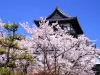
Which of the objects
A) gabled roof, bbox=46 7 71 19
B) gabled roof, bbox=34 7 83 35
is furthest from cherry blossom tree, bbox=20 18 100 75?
gabled roof, bbox=46 7 71 19

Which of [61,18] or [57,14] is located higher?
[57,14]

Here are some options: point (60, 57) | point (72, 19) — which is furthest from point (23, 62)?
point (72, 19)

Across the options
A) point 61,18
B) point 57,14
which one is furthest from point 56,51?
point 57,14

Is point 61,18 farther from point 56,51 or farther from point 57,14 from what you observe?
point 56,51

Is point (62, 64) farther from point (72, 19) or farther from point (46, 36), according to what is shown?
point (72, 19)

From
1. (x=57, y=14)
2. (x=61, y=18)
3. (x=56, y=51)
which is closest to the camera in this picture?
(x=56, y=51)

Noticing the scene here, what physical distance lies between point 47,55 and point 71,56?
1.53 m

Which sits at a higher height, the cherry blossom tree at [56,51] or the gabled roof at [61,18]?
the gabled roof at [61,18]

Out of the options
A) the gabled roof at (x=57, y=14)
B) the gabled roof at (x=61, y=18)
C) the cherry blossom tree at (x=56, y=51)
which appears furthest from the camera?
the gabled roof at (x=57, y=14)

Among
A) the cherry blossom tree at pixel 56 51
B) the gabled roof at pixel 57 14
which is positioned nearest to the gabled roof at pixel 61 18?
the gabled roof at pixel 57 14

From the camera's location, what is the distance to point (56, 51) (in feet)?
55.1

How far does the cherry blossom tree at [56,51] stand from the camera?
54.3 feet

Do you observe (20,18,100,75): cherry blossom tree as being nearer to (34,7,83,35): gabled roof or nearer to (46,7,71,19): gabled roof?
(34,7,83,35): gabled roof

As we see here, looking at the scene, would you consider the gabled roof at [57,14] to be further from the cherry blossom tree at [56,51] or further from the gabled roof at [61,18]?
the cherry blossom tree at [56,51]
